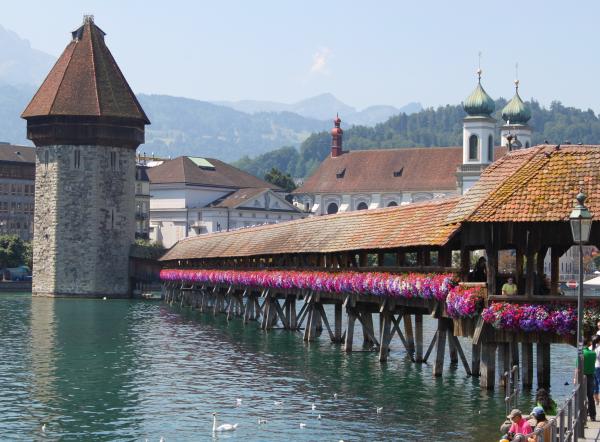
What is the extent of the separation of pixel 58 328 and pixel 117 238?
125ft

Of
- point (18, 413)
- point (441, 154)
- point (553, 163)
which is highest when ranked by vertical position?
Answer: point (441, 154)

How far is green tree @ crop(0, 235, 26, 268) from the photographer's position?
383 feet

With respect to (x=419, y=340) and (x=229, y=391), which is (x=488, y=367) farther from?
(x=419, y=340)

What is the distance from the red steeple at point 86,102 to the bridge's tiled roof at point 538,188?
6674 cm

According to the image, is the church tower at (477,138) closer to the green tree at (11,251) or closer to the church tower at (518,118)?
the church tower at (518,118)

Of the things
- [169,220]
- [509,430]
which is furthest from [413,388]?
[169,220]

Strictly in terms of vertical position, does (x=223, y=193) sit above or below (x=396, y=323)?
above

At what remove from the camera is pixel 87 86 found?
95.2m

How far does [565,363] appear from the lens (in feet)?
141

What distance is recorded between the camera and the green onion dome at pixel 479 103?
463 ft

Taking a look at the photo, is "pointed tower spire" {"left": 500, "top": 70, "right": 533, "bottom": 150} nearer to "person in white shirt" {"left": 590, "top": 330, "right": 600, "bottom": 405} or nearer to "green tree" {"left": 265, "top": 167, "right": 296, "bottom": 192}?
"green tree" {"left": 265, "top": 167, "right": 296, "bottom": 192}

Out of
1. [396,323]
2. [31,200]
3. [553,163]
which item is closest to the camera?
[553,163]

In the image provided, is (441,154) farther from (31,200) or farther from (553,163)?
(553,163)

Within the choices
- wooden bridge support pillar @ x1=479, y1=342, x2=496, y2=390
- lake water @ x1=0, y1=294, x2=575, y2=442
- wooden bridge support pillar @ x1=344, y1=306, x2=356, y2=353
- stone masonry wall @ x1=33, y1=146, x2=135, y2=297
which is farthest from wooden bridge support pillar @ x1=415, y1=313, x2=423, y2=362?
stone masonry wall @ x1=33, y1=146, x2=135, y2=297
